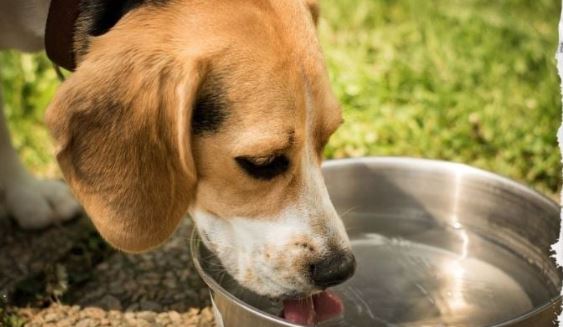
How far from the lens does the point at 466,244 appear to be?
3.79 metres

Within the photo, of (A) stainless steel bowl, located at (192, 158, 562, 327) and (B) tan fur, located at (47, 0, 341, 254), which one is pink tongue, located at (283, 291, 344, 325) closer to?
(A) stainless steel bowl, located at (192, 158, 562, 327)

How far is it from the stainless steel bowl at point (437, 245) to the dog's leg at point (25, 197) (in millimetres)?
1215

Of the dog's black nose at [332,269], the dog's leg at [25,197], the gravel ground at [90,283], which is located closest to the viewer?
the dog's black nose at [332,269]

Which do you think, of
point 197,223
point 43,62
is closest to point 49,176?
point 43,62

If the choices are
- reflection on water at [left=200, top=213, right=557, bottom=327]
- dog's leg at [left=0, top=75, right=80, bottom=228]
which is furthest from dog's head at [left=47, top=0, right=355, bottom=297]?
dog's leg at [left=0, top=75, right=80, bottom=228]

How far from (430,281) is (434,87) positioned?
1.94 meters

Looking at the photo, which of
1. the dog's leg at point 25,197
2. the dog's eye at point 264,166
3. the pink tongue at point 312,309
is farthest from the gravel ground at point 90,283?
the dog's eye at point 264,166

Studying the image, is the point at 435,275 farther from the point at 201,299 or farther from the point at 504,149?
the point at 504,149

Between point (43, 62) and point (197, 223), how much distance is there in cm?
278

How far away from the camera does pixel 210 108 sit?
9.18ft

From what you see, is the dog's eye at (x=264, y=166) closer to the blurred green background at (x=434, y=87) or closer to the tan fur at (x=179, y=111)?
the tan fur at (x=179, y=111)

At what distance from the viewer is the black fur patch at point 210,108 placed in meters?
2.78

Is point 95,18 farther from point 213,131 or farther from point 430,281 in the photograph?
point 430,281

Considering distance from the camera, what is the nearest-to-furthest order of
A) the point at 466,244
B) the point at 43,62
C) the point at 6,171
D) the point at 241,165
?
the point at 241,165, the point at 466,244, the point at 6,171, the point at 43,62
